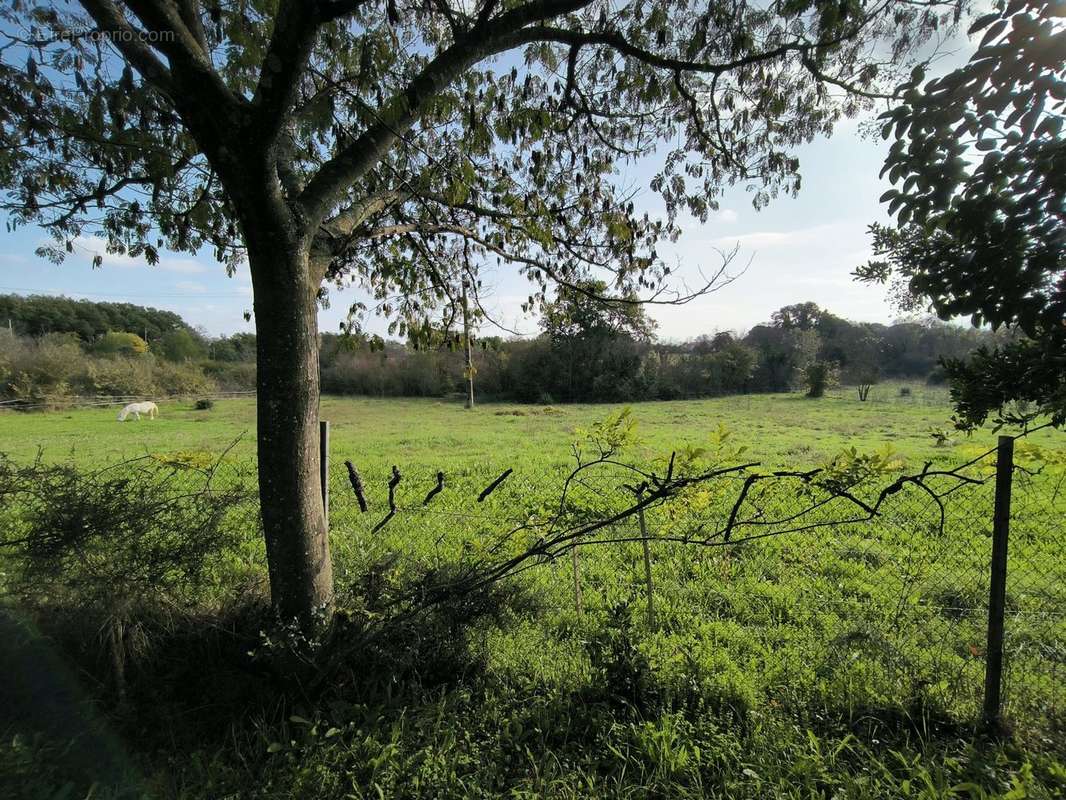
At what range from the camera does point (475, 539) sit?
16.1ft

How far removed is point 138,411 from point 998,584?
30.9 metres

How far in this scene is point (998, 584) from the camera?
2.20m

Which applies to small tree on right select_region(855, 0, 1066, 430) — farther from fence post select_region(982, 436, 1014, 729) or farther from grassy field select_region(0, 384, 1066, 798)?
grassy field select_region(0, 384, 1066, 798)

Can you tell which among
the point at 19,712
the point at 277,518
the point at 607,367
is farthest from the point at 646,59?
the point at 607,367

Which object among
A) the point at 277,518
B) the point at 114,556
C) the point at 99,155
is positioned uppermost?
the point at 99,155

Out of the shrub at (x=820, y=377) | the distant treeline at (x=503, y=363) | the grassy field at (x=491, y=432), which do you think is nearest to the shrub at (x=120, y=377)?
the distant treeline at (x=503, y=363)

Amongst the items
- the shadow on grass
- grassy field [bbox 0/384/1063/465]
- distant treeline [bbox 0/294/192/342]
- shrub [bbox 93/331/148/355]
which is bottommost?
grassy field [bbox 0/384/1063/465]

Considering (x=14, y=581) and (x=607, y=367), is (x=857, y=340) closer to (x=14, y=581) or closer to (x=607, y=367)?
(x=607, y=367)

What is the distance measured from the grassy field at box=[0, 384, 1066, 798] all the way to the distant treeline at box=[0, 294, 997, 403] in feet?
82.3

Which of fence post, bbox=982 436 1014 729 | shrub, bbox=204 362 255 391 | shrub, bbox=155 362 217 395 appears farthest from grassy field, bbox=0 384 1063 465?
shrub, bbox=204 362 255 391

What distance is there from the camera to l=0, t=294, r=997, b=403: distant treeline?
1161 inches

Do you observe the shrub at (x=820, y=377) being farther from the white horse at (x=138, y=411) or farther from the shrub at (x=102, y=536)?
the white horse at (x=138, y=411)

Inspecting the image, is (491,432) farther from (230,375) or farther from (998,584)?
(230,375)

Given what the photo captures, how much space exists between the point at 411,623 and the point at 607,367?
110ft
